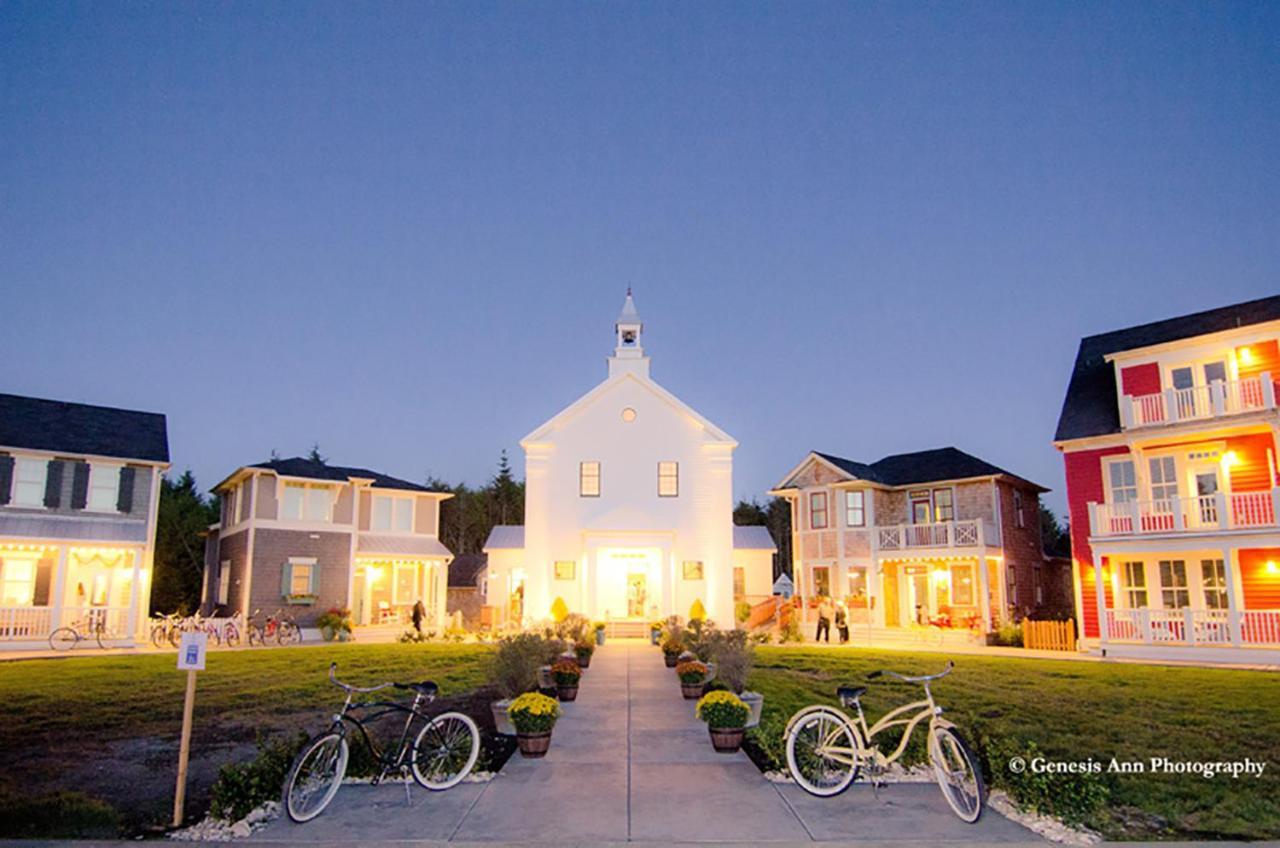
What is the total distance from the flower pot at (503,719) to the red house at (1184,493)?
62.9ft

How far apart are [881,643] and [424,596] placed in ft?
59.5

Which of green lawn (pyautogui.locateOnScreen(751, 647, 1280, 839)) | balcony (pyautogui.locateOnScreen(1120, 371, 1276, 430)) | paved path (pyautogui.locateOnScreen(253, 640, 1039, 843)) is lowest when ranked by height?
paved path (pyautogui.locateOnScreen(253, 640, 1039, 843))

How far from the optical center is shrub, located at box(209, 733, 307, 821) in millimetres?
7773

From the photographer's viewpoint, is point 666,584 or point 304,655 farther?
point 666,584

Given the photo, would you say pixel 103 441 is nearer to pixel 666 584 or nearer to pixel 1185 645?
pixel 666 584

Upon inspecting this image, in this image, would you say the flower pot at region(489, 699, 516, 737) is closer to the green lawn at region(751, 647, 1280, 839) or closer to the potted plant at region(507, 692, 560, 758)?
the potted plant at region(507, 692, 560, 758)

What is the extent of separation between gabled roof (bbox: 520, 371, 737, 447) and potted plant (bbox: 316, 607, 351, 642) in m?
8.62

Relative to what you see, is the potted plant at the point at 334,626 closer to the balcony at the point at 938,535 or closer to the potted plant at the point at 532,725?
the balcony at the point at 938,535

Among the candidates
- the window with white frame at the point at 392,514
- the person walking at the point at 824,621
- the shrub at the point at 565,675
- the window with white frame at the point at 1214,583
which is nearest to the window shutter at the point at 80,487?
the window with white frame at the point at 392,514

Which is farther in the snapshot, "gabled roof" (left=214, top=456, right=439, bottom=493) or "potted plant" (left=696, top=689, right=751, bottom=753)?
"gabled roof" (left=214, top=456, right=439, bottom=493)

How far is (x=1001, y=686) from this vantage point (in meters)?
16.9

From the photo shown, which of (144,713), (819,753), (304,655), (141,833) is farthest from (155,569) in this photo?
(819,753)

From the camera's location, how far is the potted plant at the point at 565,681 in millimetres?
14867

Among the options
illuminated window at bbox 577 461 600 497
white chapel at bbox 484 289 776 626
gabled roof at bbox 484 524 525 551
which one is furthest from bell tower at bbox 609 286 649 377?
gabled roof at bbox 484 524 525 551
